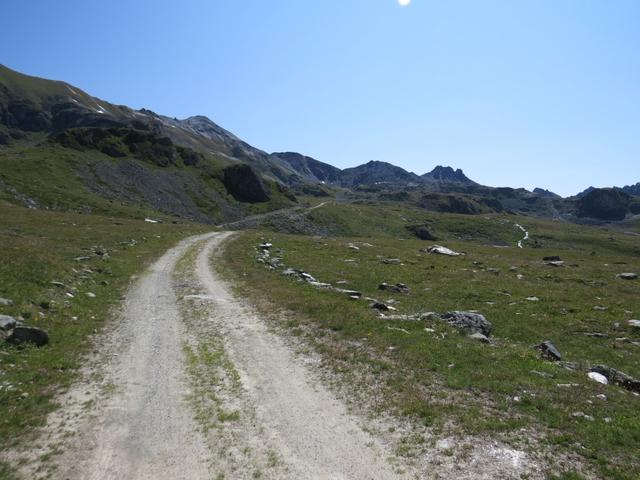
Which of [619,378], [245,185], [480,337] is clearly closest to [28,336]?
[480,337]

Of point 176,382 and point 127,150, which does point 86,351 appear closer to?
point 176,382

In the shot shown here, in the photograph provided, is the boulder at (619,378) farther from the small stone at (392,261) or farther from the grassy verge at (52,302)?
the small stone at (392,261)

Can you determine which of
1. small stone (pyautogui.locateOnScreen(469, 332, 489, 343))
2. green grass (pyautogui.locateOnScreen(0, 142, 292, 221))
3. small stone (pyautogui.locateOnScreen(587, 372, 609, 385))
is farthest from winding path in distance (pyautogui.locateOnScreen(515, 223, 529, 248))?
small stone (pyautogui.locateOnScreen(587, 372, 609, 385))

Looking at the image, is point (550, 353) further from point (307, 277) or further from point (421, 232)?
point (421, 232)

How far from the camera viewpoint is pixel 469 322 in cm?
2322

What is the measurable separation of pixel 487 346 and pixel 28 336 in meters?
21.2

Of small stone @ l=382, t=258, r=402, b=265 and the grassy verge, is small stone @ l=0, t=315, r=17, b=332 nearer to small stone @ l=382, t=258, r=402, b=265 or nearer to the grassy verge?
the grassy verge

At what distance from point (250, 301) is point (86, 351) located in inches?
460

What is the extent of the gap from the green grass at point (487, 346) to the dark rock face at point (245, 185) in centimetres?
10538

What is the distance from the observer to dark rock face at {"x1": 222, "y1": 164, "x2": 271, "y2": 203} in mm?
153613

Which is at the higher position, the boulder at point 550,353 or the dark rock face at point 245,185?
the dark rock face at point 245,185

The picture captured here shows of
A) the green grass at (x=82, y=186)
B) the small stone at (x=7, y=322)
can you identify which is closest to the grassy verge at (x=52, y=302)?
the small stone at (x=7, y=322)

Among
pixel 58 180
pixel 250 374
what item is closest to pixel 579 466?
pixel 250 374

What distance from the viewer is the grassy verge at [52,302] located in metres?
13.4
